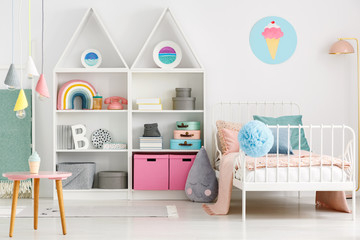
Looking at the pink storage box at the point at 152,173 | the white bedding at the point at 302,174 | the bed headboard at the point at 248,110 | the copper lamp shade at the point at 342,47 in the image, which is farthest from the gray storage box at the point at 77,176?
the copper lamp shade at the point at 342,47

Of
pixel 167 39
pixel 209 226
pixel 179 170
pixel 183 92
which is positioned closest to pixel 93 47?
pixel 167 39

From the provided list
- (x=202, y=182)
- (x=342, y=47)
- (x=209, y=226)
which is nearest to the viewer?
(x=209, y=226)

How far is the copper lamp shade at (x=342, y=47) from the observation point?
4.86m

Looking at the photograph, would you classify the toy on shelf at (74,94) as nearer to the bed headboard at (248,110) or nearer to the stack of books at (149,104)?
the stack of books at (149,104)

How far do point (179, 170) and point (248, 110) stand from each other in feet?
3.11

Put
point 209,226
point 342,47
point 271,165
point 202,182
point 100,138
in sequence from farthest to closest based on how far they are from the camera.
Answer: point 100,138 < point 342,47 < point 202,182 < point 271,165 < point 209,226

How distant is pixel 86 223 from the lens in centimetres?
358

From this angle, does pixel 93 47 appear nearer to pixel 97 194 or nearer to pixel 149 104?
pixel 149 104

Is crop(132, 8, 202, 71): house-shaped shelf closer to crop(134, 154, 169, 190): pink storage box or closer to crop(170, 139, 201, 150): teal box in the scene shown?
crop(170, 139, 201, 150): teal box

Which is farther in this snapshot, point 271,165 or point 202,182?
point 202,182

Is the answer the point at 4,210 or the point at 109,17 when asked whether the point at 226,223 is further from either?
the point at 109,17

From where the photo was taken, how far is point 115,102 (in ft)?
16.0

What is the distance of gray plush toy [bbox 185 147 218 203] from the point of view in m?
4.59

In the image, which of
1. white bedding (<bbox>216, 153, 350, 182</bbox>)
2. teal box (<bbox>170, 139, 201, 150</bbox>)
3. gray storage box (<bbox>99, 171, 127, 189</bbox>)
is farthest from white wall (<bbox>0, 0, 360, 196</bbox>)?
white bedding (<bbox>216, 153, 350, 182</bbox>)
